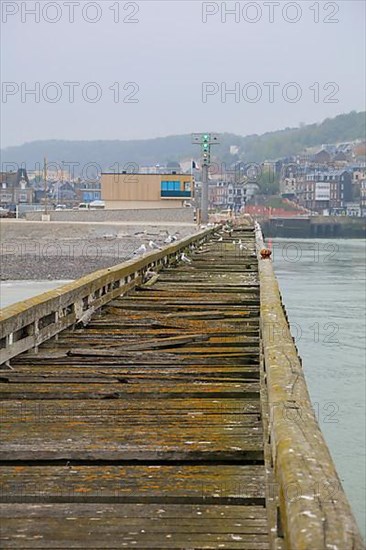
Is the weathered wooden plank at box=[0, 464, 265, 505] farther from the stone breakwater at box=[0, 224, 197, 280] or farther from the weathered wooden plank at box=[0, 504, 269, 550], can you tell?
the stone breakwater at box=[0, 224, 197, 280]

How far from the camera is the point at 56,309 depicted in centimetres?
905

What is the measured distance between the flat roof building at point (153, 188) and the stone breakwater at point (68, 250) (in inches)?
992

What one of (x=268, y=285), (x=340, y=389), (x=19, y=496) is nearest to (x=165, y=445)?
(x=19, y=496)

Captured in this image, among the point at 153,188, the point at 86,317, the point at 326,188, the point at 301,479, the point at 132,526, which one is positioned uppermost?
the point at 326,188

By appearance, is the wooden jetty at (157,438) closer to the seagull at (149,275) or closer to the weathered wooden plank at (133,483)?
the weathered wooden plank at (133,483)

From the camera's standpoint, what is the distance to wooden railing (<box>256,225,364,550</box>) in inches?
96.0

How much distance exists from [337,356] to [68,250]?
29.1 meters

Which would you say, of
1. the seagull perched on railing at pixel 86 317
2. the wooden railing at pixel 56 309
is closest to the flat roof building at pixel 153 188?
the wooden railing at pixel 56 309

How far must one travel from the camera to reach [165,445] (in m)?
5.21

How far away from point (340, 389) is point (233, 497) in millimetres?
14147

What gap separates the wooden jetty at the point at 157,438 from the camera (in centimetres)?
360

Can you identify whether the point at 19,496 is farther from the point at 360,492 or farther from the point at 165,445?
the point at 360,492

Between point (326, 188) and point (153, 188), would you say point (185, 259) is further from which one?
point (326, 188)

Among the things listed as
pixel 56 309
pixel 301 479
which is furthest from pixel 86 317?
pixel 301 479
